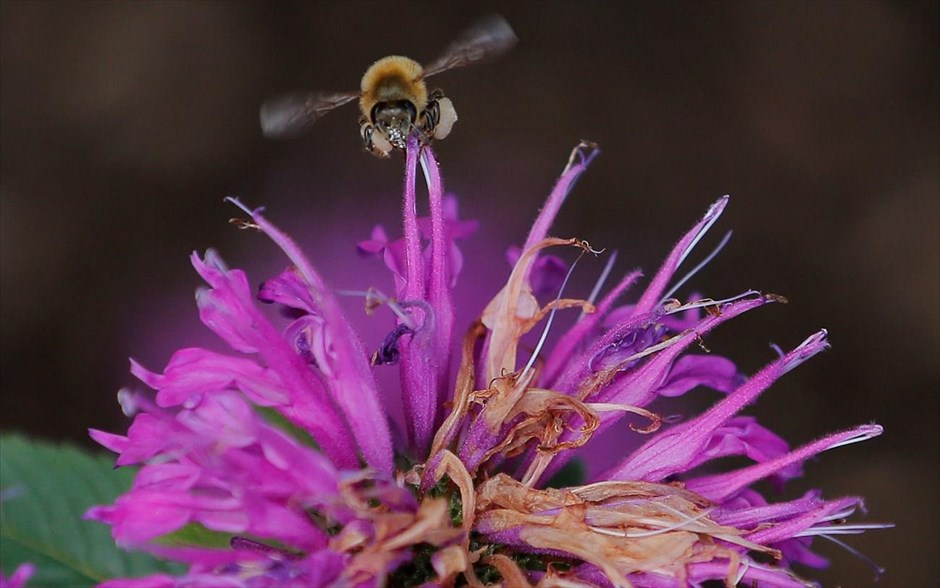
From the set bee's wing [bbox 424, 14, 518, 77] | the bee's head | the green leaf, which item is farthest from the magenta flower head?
bee's wing [bbox 424, 14, 518, 77]

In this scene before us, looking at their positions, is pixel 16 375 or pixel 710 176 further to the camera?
pixel 710 176

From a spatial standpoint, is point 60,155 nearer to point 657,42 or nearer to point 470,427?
point 657,42

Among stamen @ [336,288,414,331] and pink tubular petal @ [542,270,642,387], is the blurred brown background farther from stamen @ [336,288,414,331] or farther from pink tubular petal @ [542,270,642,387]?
stamen @ [336,288,414,331]

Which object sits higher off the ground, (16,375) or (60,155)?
(60,155)

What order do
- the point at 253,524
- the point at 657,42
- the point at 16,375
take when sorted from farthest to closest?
1. the point at 657,42
2. the point at 16,375
3. the point at 253,524

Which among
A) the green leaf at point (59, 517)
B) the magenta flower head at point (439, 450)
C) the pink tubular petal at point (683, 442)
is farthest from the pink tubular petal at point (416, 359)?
the green leaf at point (59, 517)

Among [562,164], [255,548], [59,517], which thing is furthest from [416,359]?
[562,164]

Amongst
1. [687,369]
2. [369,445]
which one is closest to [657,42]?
[687,369]
